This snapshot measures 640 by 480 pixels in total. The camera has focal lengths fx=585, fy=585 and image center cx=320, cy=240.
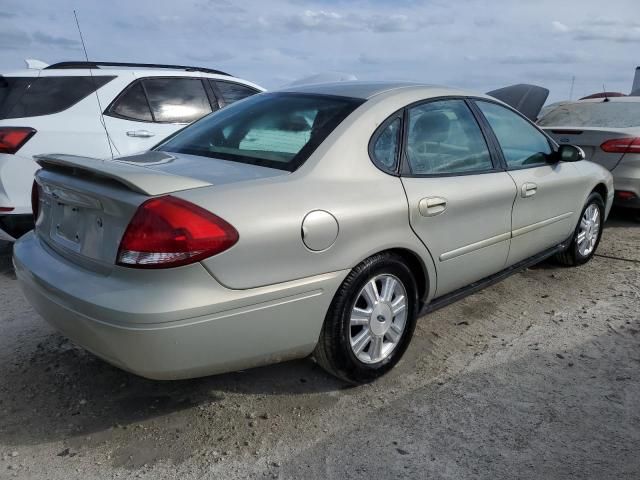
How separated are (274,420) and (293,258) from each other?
0.80 metres

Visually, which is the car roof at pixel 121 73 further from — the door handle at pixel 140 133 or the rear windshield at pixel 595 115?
the rear windshield at pixel 595 115

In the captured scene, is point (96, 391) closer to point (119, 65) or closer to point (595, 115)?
point (119, 65)

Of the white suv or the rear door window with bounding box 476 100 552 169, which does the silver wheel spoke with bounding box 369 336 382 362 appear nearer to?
the rear door window with bounding box 476 100 552 169

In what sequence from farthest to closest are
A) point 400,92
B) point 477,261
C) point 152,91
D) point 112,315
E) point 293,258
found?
point 152,91 → point 477,261 → point 400,92 → point 293,258 → point 112,315

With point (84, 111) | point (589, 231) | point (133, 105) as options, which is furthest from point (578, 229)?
point (84, 111)

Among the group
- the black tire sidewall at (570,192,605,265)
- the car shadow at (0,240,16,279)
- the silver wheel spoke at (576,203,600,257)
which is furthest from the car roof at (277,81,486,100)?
the car shadow at (0,240,16,279)

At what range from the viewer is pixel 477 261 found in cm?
348

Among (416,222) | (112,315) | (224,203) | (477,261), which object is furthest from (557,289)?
(112,315)

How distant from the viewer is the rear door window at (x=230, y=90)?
6195 millimetres

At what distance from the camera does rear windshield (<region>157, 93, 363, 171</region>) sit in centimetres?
279

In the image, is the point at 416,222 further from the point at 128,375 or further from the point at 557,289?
the point at 557,289

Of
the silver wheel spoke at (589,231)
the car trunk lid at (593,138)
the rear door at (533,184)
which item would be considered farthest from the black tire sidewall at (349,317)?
the car trunk lid at (593,138)

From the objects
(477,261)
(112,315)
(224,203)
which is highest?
(224,203)

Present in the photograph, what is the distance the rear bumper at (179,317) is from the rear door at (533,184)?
171 cm
